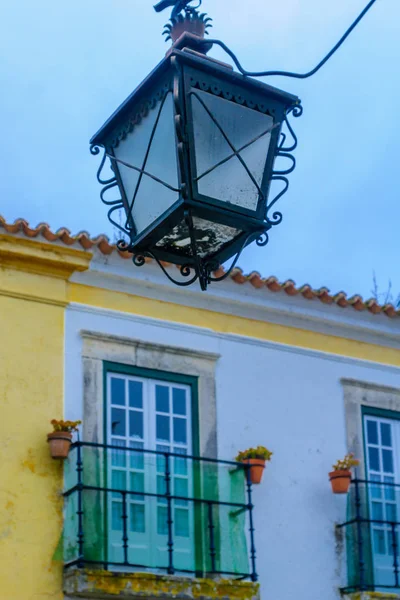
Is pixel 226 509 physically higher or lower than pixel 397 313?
lower

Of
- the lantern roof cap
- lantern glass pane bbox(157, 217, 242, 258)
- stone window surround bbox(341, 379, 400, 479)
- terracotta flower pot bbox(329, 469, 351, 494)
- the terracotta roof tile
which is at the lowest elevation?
lantern glass pane bbox(157, 217, 242, 258)

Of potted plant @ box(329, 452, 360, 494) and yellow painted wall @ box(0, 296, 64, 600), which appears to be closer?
yellow painted wall @ box(0, 296, 64, 600)

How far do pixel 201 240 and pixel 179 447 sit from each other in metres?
7.48

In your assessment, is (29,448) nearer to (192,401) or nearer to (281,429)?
(192,401)

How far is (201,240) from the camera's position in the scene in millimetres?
3453

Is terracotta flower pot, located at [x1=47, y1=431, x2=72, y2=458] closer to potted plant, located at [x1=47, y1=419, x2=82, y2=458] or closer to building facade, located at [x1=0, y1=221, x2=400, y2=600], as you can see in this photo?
potted plant, located at [x1=47, y1=419, x2=82, y2=458]

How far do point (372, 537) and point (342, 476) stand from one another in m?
0.63

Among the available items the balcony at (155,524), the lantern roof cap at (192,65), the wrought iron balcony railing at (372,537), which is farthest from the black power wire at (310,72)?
the wrought iron balcony railing at (372,537)

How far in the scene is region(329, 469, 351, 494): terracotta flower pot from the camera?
37.2ft

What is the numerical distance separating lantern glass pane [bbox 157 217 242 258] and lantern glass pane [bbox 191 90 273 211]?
0.27 ft

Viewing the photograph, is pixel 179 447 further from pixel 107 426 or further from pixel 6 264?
pixel 6 264

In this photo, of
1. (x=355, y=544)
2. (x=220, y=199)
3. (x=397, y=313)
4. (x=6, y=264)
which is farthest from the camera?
(x=397, y=313)

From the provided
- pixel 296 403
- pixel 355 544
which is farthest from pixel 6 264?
pixel 355 544

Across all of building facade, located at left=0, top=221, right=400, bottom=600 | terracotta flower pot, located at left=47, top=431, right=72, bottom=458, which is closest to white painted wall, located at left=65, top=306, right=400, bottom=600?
building facade, located at left=0, top=221, right=400, bottom=600
